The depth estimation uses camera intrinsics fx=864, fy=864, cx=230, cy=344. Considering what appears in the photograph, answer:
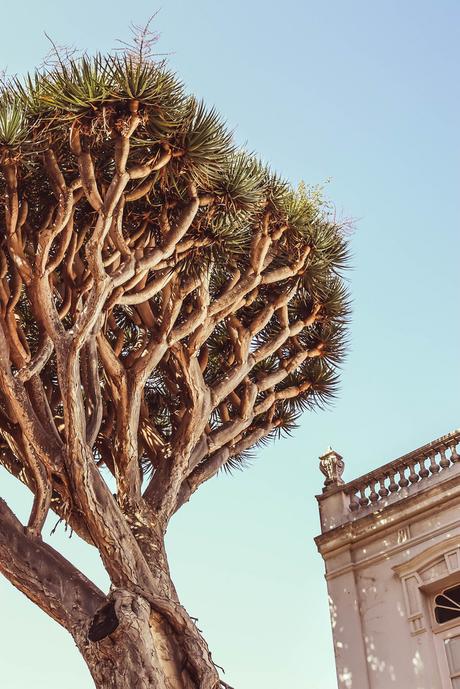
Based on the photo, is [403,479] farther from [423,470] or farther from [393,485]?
[423,470]

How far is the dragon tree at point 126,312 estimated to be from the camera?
7230 mm

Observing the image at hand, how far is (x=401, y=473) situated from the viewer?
12133 mm

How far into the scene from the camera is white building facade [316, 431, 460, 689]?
1057 centimetres

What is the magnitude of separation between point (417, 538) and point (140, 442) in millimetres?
4058

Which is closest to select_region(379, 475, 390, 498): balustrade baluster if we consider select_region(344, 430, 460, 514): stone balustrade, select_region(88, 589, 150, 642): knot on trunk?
select_region(344, 430, 460, 514): stone balustrade

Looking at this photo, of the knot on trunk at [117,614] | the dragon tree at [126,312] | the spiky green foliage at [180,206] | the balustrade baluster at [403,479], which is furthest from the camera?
the balustrade baluster at [403,479]

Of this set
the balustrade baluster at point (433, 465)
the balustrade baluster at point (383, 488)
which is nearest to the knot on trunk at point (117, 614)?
the balustrade baluster at point (433, 465)

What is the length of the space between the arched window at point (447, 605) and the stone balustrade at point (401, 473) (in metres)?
1.58

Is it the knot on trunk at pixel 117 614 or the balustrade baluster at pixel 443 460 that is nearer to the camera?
the knot on trunk at pixel 117 614

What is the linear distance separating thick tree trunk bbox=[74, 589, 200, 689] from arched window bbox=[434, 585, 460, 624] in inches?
191

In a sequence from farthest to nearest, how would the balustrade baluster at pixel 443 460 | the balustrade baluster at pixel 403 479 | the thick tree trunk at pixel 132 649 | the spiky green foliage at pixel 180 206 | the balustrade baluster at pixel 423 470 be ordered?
1. the balustrade baluster at pixel 403 479
2. the balustrade baluster at pixel 423 470
3. the balustrade baluster at pixel 443 460
4. the spiky green foliage at pixel 180 206
5. the thick tree trunk at pixel 132 649

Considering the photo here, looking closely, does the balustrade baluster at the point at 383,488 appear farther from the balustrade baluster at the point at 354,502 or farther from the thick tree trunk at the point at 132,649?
the thick tree trunk at the point at 132,649

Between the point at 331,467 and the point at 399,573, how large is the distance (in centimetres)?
232

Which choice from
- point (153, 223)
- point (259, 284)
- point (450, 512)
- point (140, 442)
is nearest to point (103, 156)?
point (153, 223)
